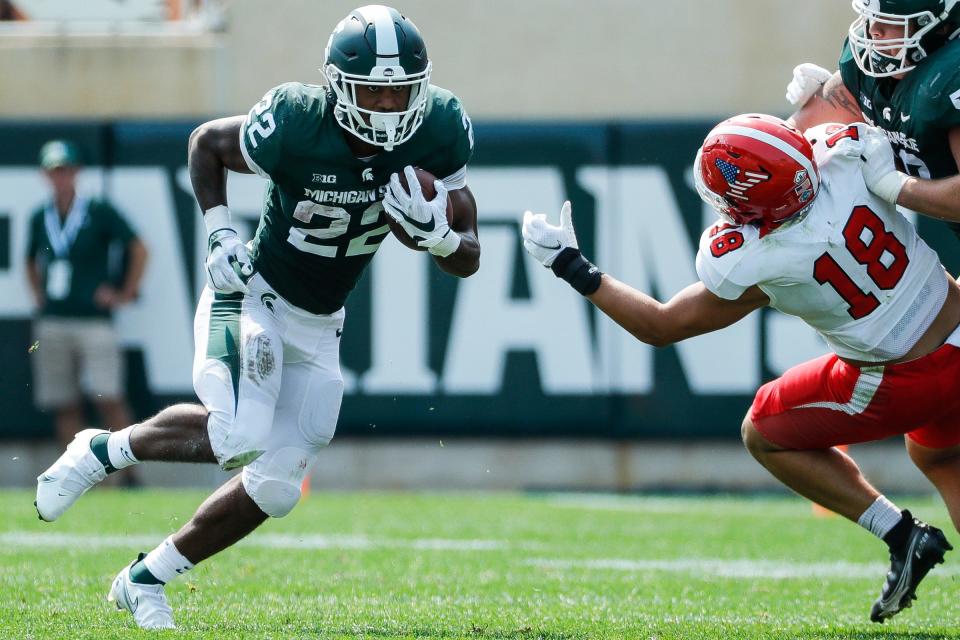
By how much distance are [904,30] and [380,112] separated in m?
1.52

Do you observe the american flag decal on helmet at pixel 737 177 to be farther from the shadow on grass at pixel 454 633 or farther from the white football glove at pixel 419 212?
the shadow on grass at pixel 454 633

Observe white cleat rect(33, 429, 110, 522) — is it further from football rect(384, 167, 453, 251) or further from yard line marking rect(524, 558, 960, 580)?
yard line marking rect(524, 558, 960, 580)

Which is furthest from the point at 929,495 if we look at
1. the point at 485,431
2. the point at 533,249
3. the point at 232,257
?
the point at 232,257

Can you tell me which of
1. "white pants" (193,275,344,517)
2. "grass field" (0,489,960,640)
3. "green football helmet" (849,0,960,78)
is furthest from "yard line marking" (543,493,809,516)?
"green football helmet" (849,0,960,78)

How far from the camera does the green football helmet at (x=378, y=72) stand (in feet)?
12.8

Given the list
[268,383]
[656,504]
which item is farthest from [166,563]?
[656,504]

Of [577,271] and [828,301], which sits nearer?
[828,301]

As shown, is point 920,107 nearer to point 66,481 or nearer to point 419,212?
point 419,212

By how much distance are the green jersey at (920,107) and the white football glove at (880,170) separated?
0.37ft

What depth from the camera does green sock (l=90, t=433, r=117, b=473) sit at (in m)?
4.03

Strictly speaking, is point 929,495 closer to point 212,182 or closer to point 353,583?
point 353,583

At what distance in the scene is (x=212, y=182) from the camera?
4133mm

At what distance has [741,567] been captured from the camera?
5484 mm

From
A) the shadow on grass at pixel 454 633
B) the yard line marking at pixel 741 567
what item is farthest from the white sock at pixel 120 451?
the yard line marking at pixel 741 567
